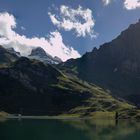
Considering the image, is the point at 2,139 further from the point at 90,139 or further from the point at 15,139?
the point at 90,139

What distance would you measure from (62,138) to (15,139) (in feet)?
66.1

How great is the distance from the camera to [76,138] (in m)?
134

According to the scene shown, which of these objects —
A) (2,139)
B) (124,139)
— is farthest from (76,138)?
(2,139)

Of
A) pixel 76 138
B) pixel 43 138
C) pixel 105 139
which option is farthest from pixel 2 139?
pixel 105 139

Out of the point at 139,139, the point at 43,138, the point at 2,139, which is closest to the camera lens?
the point at 2,139

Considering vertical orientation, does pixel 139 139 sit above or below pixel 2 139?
above

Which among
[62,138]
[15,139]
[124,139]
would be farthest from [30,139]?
[124,139]

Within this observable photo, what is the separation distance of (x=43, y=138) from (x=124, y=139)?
3146 cm

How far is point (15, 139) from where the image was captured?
120 m

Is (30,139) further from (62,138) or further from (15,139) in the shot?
(62,138)

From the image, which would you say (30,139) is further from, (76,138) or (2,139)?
(76,138)

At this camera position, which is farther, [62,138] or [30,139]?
[62,138]

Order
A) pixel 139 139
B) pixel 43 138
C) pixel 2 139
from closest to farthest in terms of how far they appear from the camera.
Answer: pixel 2 139 < pixel 43 138 < pixel 139 139

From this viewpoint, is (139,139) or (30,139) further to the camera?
(139,139)
